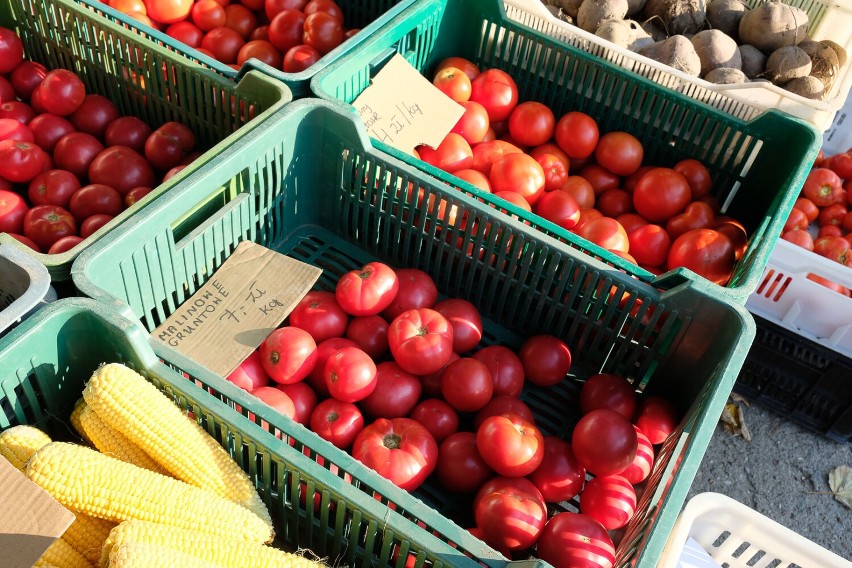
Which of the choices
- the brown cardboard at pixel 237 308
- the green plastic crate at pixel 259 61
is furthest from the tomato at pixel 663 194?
the brown cardboard at pixel 237 308

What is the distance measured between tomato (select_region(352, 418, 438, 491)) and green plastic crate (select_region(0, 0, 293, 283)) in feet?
2.60

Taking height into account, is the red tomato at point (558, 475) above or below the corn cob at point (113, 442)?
below

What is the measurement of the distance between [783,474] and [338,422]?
76.6 inches

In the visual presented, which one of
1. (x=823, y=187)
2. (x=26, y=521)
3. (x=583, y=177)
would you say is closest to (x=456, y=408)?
(x=26, y=521)

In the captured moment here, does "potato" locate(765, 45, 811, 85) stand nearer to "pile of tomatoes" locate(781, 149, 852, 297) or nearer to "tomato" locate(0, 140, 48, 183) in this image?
"pile of tomatoes" locate(781, 149, 852, 297)

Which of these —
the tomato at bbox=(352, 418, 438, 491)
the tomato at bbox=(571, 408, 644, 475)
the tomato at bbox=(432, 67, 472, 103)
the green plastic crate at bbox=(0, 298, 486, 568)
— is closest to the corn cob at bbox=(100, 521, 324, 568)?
the green plastic crate at bbox=(0, 298, 486, 568)

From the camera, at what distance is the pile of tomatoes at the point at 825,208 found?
2.94m

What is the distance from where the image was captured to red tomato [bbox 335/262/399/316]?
6.07 ft

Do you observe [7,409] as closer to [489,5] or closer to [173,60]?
[173,60]

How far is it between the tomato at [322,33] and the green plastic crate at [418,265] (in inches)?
27.4

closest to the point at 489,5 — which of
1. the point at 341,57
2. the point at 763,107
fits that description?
the point at 341,57

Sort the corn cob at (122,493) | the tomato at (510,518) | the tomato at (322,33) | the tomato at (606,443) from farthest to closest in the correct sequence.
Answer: the tomato at (322,33), the tomato at (606,443), the tomato at (510,518), the corn cob at (122,493)

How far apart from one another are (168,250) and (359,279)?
0.48 metres

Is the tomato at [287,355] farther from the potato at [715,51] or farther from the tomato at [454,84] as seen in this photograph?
the potato at [715,51]
